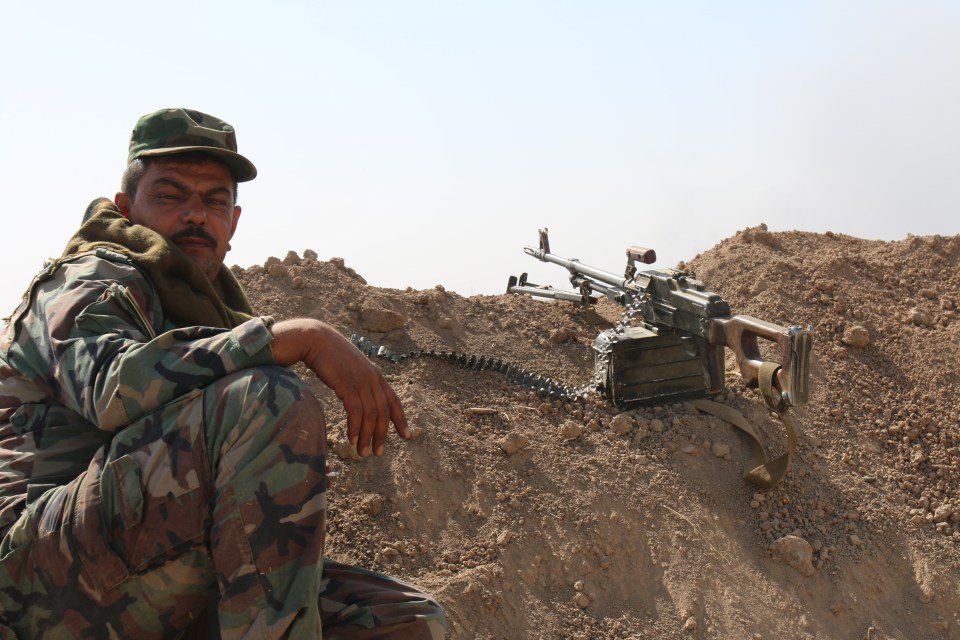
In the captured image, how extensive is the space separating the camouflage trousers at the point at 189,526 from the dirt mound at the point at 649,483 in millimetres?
1944

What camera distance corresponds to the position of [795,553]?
5.14m

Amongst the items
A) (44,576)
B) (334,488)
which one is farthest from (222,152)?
(334,488)

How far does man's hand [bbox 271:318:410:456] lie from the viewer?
8.85ft

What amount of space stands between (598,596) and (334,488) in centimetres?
140

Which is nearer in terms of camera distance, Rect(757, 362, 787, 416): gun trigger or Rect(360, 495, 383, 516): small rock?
Rect(360, 495, 383, 516): small rock

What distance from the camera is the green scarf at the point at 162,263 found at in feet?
9.94

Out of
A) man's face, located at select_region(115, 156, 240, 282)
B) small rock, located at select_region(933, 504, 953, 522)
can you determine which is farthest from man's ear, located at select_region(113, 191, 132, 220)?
small rock, located at select_region(933, 504, 953, 522)

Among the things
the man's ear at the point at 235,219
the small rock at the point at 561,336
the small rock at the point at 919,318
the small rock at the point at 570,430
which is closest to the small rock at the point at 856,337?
the small rock at the point at 919,318

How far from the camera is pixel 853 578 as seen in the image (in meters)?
5.18

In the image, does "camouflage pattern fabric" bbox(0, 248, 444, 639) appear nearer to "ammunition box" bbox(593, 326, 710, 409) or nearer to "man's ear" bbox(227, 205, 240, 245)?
"man's ear" bbox(227, 205, 240, 245)

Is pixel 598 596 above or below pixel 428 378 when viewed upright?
below

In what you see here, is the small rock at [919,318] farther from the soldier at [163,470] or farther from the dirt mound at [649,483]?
the soldier at [163,470]

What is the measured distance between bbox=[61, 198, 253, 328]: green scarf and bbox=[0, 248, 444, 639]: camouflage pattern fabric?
1.22 feet

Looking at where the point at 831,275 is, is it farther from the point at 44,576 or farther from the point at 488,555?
the point at 44,576
